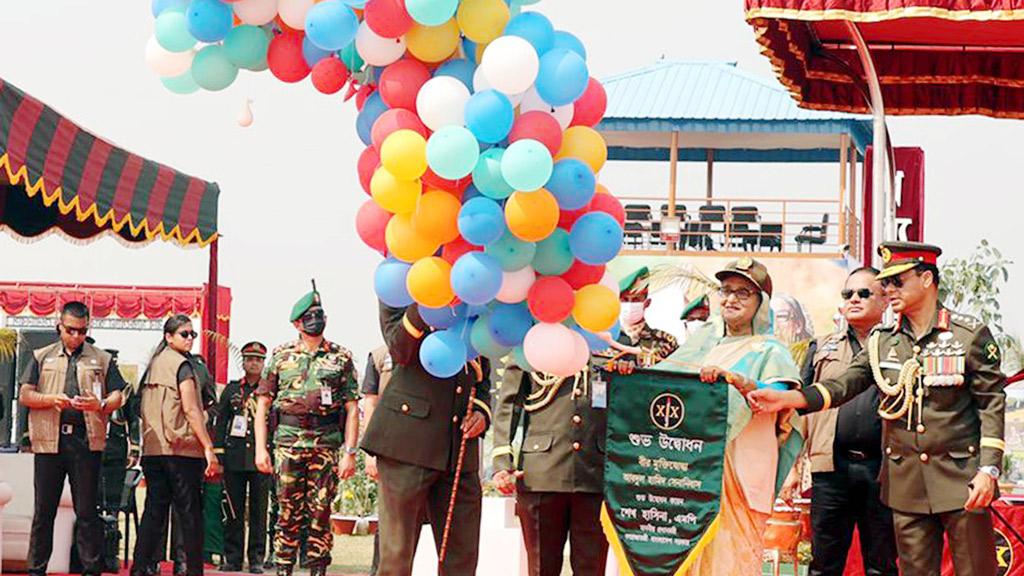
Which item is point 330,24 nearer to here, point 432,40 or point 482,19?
point 432,40

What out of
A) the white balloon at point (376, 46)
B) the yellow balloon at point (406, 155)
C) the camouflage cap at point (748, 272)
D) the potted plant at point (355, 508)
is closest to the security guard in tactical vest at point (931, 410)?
the camouflage cap at point (748, 272)

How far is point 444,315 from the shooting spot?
259 inches

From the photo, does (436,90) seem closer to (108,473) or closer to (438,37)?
(438,37)

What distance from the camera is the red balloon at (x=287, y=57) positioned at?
6492 millimetres

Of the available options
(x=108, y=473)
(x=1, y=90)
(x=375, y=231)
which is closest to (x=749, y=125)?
(x=108, y=473)

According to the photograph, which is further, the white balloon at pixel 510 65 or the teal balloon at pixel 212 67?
the teal balloon at pixel 212 67

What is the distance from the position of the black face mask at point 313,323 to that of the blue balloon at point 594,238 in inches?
194

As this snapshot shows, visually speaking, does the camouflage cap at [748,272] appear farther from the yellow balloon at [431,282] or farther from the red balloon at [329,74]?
the red balloon at [329,74]

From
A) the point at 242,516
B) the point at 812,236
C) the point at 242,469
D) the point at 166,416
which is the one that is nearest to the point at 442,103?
the point at 166,416

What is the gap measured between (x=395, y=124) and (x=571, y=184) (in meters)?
0.68

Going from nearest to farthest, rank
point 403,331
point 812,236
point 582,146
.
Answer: point 582,146
point 403,331
point 812,236

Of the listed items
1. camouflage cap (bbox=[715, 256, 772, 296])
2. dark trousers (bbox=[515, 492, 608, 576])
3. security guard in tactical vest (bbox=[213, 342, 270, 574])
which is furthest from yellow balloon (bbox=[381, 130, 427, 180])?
security guard in tactical vest (bbox=[213, 342, 270, 574])

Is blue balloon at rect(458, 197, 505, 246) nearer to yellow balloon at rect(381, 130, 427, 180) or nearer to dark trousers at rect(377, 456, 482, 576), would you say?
yellow balloon at rect(381, 130, 427, 180)

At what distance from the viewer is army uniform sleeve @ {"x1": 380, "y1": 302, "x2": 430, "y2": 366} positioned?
7.08 metres
